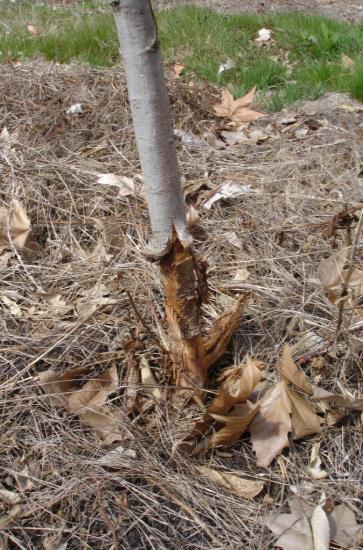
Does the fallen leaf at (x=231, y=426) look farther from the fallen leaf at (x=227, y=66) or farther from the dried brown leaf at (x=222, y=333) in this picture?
the fallen leaf at (x=227, y=66)

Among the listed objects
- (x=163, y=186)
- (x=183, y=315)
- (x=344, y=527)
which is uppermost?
(x=163, y=186)

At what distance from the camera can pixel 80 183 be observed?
2.38 meters

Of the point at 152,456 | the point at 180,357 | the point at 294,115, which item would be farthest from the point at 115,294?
the point at 294,115

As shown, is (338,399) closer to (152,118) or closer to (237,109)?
(152,118)

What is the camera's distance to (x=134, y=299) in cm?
185

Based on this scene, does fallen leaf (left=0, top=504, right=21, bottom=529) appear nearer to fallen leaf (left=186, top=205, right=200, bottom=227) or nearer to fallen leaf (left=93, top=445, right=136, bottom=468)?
fallen leaf (left=93, top=445, right=136, bottom=468)

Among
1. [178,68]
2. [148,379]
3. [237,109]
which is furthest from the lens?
[178,68]

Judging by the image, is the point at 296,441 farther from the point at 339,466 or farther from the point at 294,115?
the point at 294,115

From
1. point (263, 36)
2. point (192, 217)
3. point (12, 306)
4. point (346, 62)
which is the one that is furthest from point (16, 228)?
point (263, 36)

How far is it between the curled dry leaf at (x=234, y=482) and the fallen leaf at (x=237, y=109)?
2142mm

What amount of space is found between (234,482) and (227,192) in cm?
125

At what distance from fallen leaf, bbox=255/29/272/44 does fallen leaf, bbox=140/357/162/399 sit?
3495 mm

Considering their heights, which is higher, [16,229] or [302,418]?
[16,229]

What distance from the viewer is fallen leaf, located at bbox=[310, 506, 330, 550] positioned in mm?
1279
